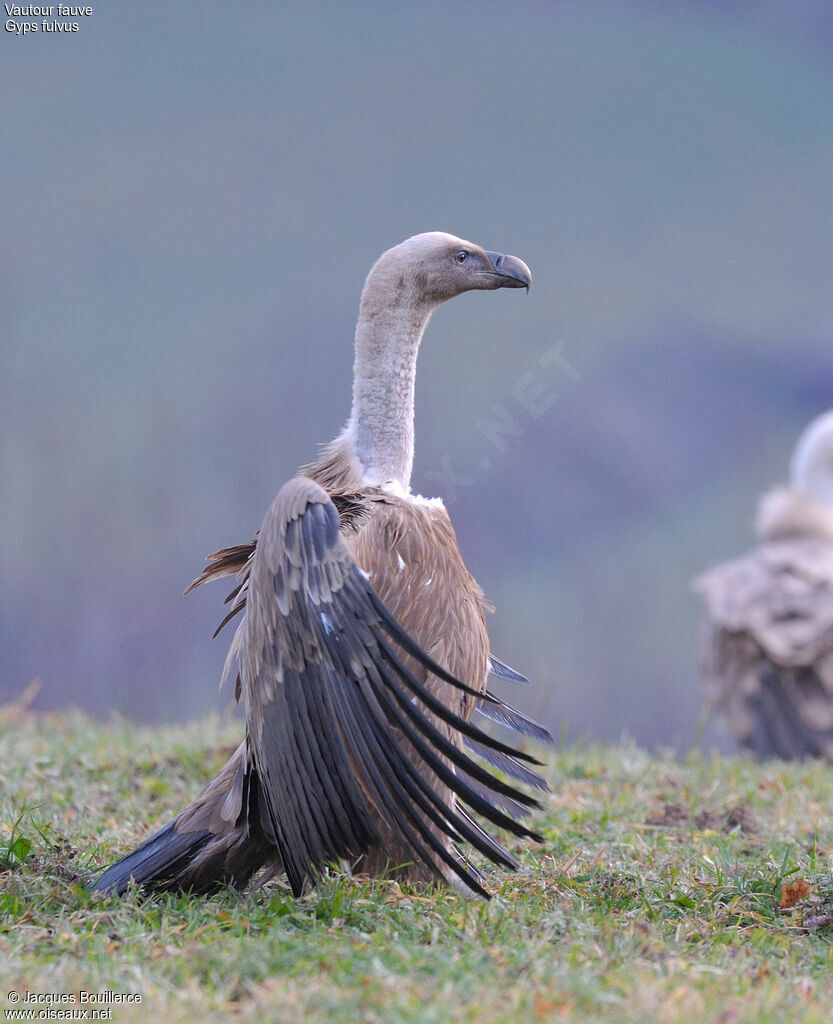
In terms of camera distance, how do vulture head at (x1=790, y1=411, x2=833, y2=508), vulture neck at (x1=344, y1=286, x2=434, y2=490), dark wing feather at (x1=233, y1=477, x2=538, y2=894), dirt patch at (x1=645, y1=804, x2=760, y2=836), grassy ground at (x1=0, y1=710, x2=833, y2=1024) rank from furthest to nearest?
1. vulture head at (x1=790, y1=411, x2=833, y2=508)
2. dirt patch at (x1=645, y1=804, x2=760, y2=836)
3. vulture neck at (x1=344, y1=286, x2=434, y2=490)
4. dark wing feather at (x1=233, y1=477, x2=538, y2=894)
5. grassy ground at (x1=0, y1=710, x2=833, y2=1024)

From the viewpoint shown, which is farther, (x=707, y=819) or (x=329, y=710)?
(x=707, y=819)

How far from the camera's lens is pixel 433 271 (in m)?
3.38

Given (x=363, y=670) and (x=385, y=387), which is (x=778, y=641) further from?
(x=363, y=670)

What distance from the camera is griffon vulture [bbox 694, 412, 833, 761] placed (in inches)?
264

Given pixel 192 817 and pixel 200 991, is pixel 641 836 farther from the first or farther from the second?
pixel 200 991

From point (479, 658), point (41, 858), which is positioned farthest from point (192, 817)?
point (479, 658)

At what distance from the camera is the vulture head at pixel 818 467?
25.2 feet

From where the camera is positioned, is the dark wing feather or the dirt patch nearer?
the dark wing feather

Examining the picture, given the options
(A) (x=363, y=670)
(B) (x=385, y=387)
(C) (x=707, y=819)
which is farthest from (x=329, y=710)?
(C) (x=707, y=819)

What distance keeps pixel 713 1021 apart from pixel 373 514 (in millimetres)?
1432

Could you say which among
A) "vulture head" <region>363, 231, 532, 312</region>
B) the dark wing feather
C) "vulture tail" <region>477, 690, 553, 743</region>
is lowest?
"vulture tail" <region>477, 690, 553, 743</region>

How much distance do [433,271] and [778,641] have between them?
3.96 meters

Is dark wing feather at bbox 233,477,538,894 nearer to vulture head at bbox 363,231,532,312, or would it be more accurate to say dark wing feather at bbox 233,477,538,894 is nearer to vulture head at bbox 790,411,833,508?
vulture head at bbox 363,231,532,312

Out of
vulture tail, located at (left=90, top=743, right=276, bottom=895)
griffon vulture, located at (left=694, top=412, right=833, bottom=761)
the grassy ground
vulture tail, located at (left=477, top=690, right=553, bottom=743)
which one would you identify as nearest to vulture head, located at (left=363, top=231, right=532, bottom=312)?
vulture tail, located at (left=477, top=690, right=553, bottom=743)
